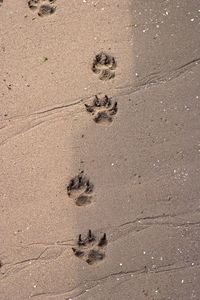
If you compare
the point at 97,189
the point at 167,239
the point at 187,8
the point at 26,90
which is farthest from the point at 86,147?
the point at 187,8

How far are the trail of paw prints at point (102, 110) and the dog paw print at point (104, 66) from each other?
0.12 meters

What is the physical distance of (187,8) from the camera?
9.19 ft

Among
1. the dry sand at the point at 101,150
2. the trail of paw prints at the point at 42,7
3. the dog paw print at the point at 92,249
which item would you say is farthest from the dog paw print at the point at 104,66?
the dog paw print at the point at 92,249

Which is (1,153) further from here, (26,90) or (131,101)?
(131,101)

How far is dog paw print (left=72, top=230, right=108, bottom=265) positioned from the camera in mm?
2803

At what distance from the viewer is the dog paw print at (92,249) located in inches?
110

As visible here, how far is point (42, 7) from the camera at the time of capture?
2.81 metres

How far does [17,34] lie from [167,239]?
1.43m

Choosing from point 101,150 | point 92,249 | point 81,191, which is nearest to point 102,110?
point 101,150

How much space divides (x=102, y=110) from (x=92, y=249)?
0.78 metres

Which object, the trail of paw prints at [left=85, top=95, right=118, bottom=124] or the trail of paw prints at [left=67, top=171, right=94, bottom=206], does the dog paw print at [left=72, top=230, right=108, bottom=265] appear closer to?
the trail of paw prints at [left=67, top=171, right=94, bottom=206]

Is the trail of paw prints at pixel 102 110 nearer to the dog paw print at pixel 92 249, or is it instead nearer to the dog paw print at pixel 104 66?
the dog paw print at pixel 104 66

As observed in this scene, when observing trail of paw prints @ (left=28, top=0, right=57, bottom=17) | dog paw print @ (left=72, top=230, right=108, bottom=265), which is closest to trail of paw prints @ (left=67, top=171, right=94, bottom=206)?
dog paw print @ (left=72, top=230, right=108, bottom=265)

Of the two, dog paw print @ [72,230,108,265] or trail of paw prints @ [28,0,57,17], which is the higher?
trail of paw prints @ [28,0,57,17]
